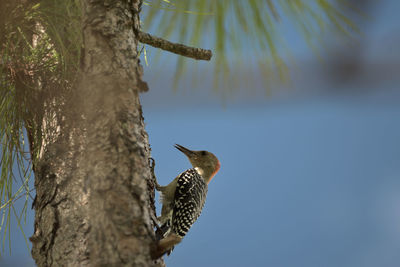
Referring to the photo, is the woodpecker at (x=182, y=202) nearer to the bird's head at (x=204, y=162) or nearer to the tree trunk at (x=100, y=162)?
the bird's head at (x=204, y=162)

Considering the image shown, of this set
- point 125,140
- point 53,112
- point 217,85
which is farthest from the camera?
point 217,85

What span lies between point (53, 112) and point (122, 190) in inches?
36.3

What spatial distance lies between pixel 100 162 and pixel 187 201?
8.19 ft

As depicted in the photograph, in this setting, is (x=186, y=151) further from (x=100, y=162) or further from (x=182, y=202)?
(x=100, y=162)

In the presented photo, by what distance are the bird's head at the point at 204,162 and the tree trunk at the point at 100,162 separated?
8.50 feet

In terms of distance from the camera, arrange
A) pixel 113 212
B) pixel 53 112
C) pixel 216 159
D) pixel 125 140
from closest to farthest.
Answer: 1. pixel 113 212
2. pixel 125 140
3. pixel 53 112
4. pixel 216 159

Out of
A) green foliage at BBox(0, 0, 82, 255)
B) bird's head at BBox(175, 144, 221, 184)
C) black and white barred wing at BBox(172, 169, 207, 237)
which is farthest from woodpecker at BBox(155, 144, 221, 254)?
green foliage at BBox(0, 0, 82, 255)

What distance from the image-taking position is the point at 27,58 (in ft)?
6.82

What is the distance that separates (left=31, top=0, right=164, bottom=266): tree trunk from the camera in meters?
1.35

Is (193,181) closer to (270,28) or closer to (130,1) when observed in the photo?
(270,28)

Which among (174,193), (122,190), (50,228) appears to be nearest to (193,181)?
(174,193)

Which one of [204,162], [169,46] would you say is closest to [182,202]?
[204,162]

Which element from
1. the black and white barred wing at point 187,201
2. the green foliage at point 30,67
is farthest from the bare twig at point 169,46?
the black and white barred wing at point 187,201

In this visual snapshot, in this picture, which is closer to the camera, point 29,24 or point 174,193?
point 29,24
